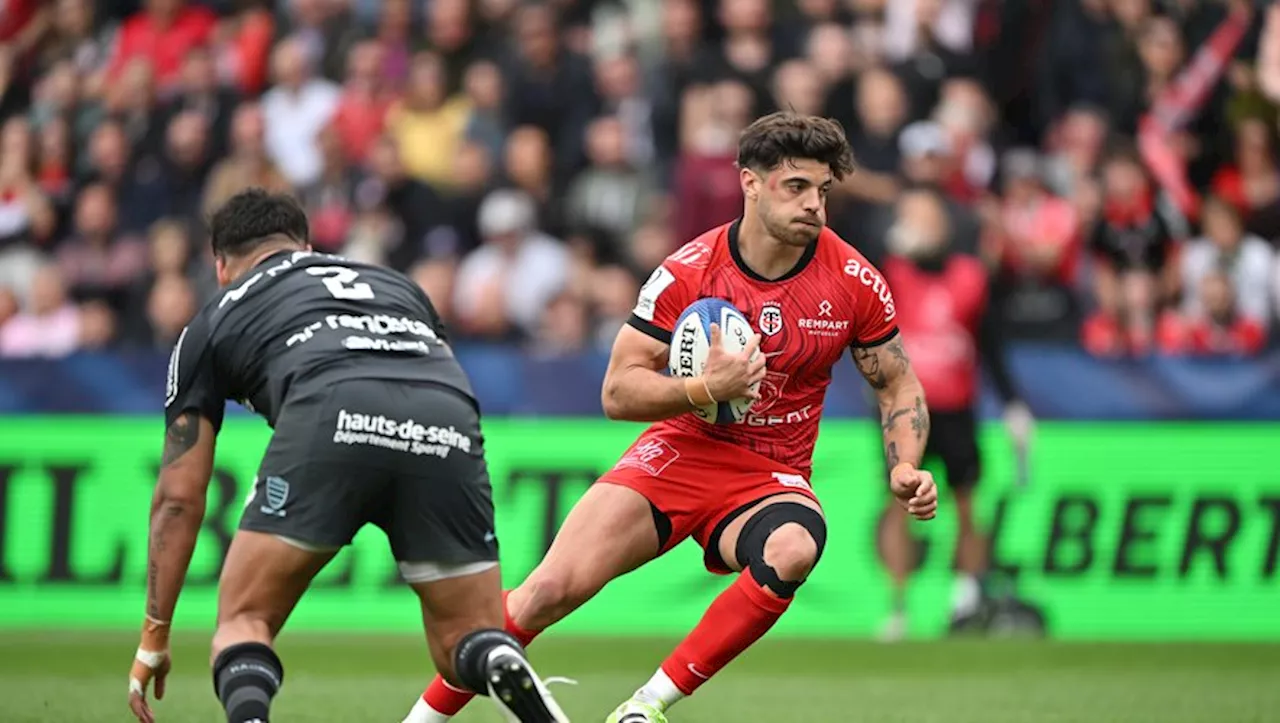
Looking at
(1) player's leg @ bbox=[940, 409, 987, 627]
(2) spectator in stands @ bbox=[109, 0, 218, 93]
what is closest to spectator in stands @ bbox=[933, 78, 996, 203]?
(1) player's leg @ bbox=[940, 409, 987, 627]

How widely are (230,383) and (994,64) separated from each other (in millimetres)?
11968

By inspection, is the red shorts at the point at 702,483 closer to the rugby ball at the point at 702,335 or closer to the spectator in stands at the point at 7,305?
the rugby ball at the point at 702,335

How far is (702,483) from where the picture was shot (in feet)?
27.4

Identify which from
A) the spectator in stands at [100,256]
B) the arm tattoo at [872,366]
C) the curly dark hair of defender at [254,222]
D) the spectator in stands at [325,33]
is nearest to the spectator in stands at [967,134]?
the spectator in stands at [325,33]

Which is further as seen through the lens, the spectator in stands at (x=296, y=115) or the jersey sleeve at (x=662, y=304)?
the spectator in stands at (x=296, y=115)

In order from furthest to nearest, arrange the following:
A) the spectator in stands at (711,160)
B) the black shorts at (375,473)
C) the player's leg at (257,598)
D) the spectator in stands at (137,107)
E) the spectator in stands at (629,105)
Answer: the spectator in stands at (137,107) → the spectator in stands at (629,105) → the spectator in stands at (711,160) → the black shorts at (375,473) → the player's leg at (257,598)

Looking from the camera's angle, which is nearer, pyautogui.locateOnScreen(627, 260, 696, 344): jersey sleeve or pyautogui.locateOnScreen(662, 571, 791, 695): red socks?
pyautogui.locateOnScreen(662, 571, 791, 695): red socks

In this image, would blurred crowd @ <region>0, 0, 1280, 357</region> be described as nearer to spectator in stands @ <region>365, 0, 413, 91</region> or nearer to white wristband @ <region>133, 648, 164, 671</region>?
spectator in stands @ <region>365, 0, 413, 91</region>

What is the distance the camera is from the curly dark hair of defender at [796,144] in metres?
8.15

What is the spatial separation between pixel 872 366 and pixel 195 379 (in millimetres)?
3031

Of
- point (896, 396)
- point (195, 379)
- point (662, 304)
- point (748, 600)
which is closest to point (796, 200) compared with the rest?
point (662, 304)

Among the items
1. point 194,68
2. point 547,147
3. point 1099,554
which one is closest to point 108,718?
point 1099,554

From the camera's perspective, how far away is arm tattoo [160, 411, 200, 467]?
675 centimetres

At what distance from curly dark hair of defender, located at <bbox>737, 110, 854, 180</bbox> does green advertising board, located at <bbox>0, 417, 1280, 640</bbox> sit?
640 centimetres
